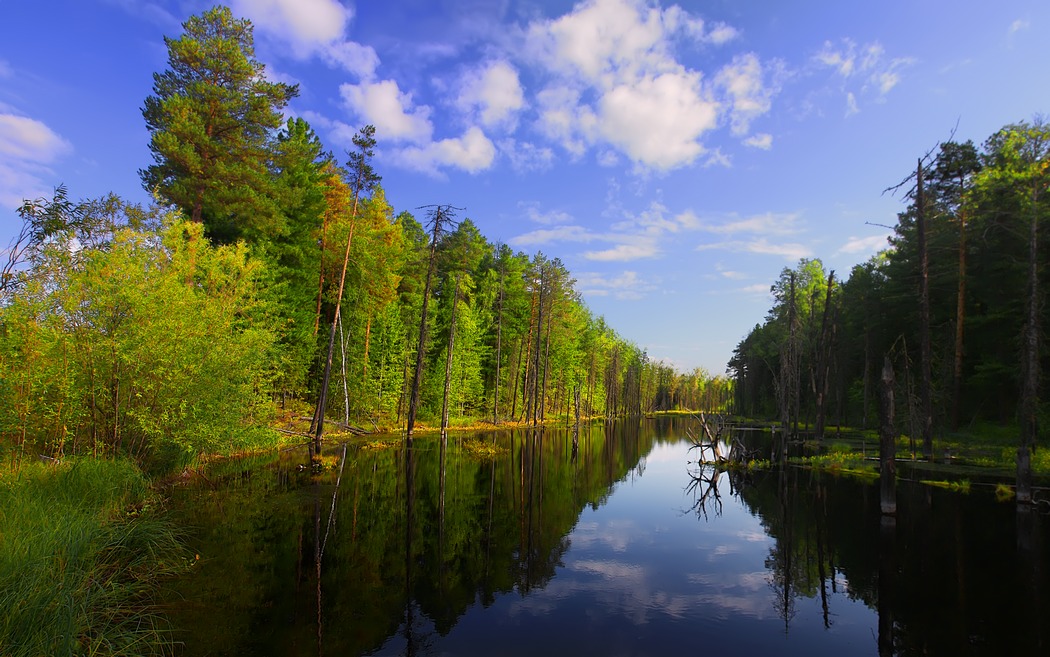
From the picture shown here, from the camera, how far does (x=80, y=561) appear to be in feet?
Result: 25.3

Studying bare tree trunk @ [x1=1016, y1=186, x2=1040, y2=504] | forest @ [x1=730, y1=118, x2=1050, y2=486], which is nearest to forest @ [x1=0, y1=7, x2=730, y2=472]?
bare tree trunk @ [x1=1016, y1=186, x2=1040, y2=504]

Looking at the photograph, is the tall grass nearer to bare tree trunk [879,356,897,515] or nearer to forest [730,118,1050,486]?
bare tree trunk [879,356,897,515]

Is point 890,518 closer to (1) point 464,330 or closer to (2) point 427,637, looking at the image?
(2) point 427,637

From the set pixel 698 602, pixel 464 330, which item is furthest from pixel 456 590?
pixel 464 330

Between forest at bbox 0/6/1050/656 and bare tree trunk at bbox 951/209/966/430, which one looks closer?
forest at bbox 0/6/1050/656

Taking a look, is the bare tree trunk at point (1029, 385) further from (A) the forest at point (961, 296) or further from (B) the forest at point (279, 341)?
(A) the forest at point (961, 296)

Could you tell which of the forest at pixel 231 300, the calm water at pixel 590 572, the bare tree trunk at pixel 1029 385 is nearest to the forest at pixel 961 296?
the bare tree trunk at pixel 1029 385

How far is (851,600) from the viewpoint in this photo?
9492mm

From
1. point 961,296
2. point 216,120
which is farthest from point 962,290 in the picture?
point 216,120

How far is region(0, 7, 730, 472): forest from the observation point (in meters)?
12.2

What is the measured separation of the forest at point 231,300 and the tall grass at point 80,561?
205 centimetres

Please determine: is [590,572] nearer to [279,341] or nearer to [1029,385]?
[1029,385]

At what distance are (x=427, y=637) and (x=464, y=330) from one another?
1547 inches

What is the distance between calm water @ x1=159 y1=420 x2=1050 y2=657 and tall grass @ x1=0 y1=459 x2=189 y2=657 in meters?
0.68
